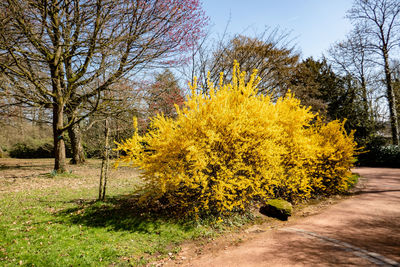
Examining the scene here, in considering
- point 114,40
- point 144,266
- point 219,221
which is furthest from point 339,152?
point 114,40

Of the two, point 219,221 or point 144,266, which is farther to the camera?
point 219,221

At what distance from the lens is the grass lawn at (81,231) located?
368 cm

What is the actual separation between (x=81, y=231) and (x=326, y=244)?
5106 millimetres

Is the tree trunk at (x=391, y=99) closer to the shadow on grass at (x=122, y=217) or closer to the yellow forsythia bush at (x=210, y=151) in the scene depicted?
the yellow forsythia bush at (x=210, y=151)

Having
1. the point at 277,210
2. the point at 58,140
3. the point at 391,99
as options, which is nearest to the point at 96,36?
the point at 58,140

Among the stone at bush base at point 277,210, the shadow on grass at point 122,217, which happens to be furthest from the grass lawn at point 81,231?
the stone at bush base at point 277,210

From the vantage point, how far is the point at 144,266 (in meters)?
3.69

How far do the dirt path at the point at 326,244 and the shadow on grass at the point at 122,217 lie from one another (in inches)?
41.3

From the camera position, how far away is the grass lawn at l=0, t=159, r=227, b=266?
3682 mm

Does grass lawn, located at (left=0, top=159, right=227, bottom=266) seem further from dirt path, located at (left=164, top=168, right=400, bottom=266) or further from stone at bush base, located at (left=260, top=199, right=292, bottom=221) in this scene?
stone at bush base, located at (left=260, top=199, right=292, bottom=221)

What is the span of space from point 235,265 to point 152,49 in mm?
7886

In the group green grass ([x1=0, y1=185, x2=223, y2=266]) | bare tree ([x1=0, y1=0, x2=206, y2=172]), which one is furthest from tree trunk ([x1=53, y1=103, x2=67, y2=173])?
green grass ([x1=0, y1=185, x2=223, y2=266])

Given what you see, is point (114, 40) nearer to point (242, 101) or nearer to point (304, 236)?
point (242, 101)

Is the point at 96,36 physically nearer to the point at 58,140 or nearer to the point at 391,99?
the point at 58,140
